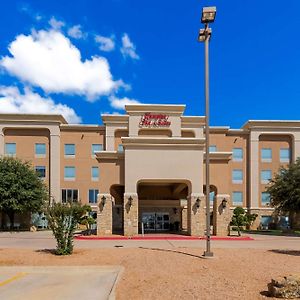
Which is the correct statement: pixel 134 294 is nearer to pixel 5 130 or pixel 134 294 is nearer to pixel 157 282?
pixel 157 282

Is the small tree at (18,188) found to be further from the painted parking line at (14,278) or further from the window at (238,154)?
the painted parking line at (14,278)

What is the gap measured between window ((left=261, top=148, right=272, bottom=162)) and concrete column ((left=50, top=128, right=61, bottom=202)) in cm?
2804

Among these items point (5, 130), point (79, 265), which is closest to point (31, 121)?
point (5, 130)

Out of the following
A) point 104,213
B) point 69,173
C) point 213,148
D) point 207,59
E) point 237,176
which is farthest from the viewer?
point 237,176

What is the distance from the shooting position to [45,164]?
187 ft

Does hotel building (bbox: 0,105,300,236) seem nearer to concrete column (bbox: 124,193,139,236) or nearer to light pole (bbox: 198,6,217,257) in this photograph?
concrete column (bbox: 124,193,139,236)

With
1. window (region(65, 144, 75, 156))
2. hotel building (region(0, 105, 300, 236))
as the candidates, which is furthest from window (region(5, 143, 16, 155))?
window (region(65, 144, 75, 156))

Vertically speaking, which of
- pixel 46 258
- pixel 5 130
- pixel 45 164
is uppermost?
pixel 5 130

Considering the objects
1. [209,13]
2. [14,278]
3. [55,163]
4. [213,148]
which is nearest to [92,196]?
[55,163]

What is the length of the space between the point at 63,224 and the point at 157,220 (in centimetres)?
2273

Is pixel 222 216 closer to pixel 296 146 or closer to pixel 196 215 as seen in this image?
pixel 196 215

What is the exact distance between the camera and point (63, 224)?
63.3 feet

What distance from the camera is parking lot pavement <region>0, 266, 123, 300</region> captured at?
10.3 meters

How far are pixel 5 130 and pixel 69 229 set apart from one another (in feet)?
134
